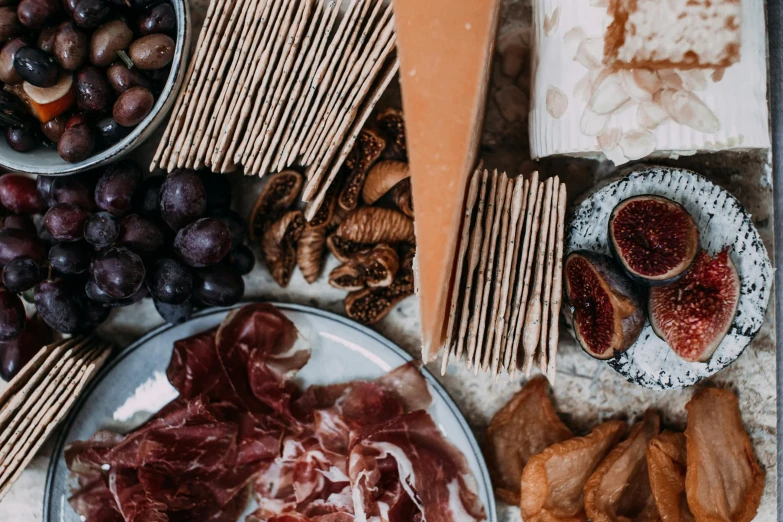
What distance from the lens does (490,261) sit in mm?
1088

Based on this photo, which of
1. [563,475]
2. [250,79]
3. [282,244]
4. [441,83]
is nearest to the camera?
[441,83]

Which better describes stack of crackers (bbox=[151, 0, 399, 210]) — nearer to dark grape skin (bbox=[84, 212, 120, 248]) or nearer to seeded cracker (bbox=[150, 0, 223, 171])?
seeded cracker (bbox=[150, 0, 223, 171])

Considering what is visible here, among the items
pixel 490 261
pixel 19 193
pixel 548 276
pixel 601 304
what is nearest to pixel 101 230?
pixel 19 193

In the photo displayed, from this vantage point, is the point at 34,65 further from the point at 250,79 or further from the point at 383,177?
the point at 383,177

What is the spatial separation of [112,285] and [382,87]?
0.65 metres

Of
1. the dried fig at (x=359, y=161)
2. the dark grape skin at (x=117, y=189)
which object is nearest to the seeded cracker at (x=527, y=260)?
the dried fig at (x=359, y=161)

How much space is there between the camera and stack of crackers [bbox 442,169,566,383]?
1087mm

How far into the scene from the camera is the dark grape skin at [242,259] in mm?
1336

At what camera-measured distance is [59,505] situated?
139cm

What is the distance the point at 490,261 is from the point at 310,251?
0.47 metres

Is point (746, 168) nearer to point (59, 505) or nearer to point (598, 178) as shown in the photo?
point (598, 178)

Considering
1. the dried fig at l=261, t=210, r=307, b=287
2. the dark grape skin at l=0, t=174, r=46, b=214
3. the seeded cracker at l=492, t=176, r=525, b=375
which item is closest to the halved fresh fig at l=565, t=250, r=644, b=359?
the seeded cracker at l=492, t=176, r=525, b=375

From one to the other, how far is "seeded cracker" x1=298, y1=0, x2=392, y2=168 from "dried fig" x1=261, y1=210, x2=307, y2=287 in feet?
0.79

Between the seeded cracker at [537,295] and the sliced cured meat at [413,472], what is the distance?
363mm
